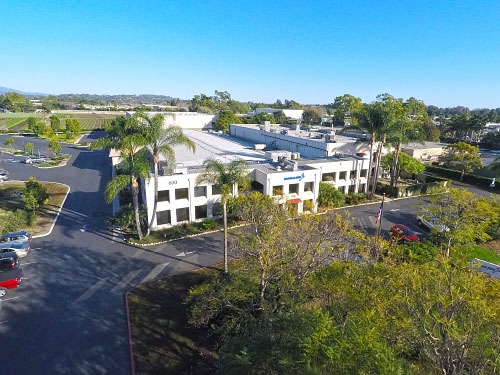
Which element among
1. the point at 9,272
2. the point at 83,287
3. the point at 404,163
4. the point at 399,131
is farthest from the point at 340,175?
the point at 9,272

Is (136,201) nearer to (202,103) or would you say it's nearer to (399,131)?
(399,131)

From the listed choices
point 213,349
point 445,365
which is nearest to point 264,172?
point 213,349

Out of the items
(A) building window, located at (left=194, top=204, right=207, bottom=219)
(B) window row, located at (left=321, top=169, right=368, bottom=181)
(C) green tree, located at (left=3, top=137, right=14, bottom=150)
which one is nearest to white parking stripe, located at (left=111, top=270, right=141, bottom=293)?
(A) building window, located at (left=194, top=204, right=207, bottom=219)

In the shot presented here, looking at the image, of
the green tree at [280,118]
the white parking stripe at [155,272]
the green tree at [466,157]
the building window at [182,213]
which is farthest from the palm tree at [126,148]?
the green tree at [280,118]

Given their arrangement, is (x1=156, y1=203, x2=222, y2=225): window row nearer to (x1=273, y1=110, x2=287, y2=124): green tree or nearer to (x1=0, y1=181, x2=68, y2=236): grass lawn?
(x1=0, y1=181, x2=68, y2=236): grass lawn

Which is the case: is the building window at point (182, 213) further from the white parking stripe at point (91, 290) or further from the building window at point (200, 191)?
the white parking stripe at point (91, 290)

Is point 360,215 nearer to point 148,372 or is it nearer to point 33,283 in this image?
point 148,372
